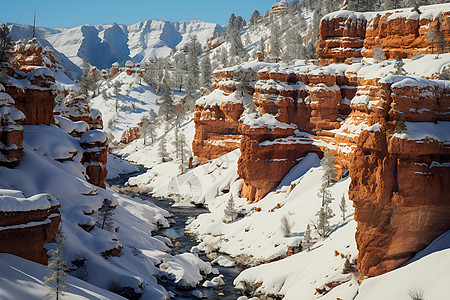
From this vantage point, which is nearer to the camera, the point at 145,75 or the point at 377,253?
the point at 377,253

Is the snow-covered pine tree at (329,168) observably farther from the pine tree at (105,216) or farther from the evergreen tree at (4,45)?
the evergreen tree at (4,45)

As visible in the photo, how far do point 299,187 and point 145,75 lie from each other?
11585 centimetres

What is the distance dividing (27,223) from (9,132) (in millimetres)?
15363

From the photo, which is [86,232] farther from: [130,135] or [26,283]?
[130,135]

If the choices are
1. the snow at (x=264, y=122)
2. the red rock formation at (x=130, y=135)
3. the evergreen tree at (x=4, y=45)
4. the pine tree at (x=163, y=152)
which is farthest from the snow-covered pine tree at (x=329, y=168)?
the red rock formation at (x=130, y=135)

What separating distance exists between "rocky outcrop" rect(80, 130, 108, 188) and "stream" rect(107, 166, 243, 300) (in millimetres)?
11279

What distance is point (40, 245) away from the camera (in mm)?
26016

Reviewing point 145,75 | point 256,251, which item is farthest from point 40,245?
point 145,75

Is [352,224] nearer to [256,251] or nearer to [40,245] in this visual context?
[256,251]

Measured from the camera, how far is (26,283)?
72.5 feet

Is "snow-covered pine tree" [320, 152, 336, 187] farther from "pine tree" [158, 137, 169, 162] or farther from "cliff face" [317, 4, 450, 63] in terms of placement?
"pine tree" [158, 137, 169, 162]

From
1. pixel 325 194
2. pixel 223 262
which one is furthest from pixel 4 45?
pixel 325 194

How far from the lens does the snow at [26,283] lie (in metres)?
20.9

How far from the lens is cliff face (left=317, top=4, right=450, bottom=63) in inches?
2251
